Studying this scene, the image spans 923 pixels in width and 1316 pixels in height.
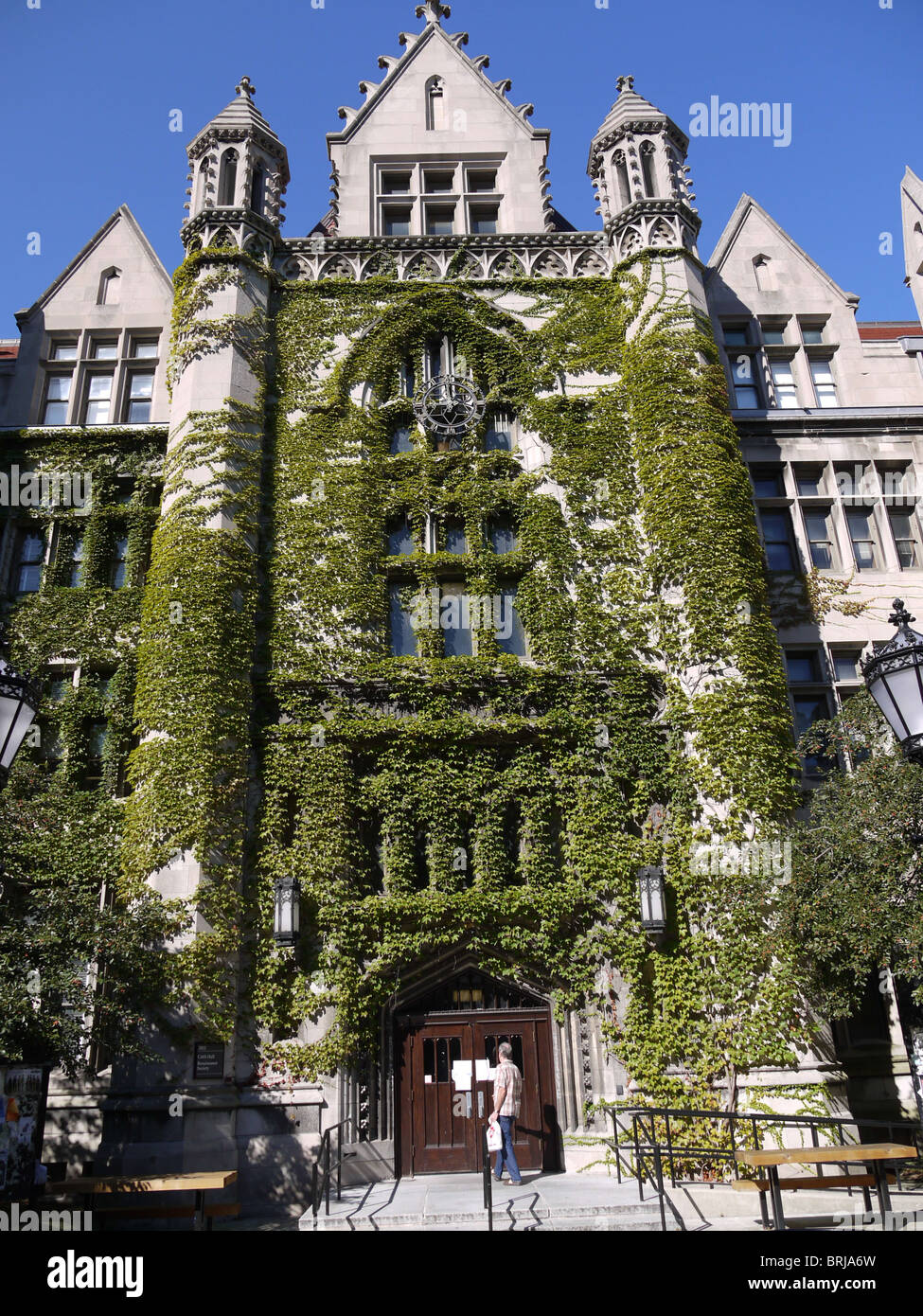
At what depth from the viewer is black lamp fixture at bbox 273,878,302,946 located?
600 inches

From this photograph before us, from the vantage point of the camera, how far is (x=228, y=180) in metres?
22.1

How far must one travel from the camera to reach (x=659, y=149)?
2261 centimetres

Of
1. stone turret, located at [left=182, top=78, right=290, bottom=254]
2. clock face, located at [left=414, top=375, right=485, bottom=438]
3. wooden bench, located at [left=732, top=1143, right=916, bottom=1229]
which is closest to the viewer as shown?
wooden bench, located at [left=732, top=1143, right=916, bottom=1229]

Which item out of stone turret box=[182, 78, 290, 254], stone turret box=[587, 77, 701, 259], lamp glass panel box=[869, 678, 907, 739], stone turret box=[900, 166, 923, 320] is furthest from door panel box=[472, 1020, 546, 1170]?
stone turret box=[900, 166, 923, 320]

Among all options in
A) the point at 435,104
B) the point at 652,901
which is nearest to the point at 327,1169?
the point at 652,901

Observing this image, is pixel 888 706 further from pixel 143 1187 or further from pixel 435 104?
pixel 435 104

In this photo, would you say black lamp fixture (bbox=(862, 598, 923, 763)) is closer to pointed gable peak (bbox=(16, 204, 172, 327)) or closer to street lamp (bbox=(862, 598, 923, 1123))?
street lamp (bbox=(862, 598, 923, 1123))

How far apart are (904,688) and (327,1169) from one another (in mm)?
8971

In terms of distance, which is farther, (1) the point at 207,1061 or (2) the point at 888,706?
Result: (1) the point at 207,1061

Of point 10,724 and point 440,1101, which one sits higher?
point 10,724

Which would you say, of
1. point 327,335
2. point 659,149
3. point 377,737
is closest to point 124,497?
point 327,335

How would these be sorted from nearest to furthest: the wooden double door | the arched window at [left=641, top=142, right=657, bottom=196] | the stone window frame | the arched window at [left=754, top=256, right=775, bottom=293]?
the wooden double door < the arched window at [left=641, top=142, right=657, bottom=196] < the stone window frame < the arched window at [left=754, top=256, right=775, bottom=293]

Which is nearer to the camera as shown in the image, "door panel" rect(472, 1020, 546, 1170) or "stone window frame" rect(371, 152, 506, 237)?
"door panel" rect(472, 1020, 546, 1170)

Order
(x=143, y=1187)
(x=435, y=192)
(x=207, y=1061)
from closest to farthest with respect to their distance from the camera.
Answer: (x=143, y=1187) → (x=207, y=1061) → (x=435, y=192)
